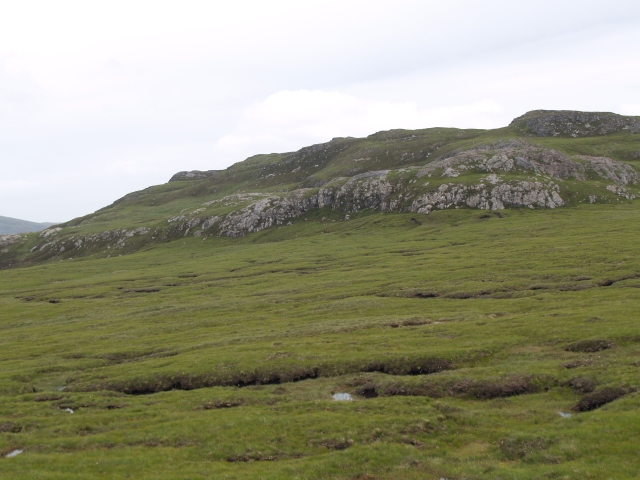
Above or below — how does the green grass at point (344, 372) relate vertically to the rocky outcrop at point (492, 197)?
below

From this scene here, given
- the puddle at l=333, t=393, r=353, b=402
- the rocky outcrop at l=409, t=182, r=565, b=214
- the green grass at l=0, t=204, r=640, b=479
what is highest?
the rocky outcrop at l=409, t=182, r=565, b=214

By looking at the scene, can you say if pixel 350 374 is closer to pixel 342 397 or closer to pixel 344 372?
pixel 344 372

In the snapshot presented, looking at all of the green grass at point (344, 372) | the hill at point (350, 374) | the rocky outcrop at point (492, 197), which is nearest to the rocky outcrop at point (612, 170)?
the rocky outcrop at point (492, 197)

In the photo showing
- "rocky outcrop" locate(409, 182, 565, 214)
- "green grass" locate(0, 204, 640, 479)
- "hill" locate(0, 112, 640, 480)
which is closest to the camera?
"green grass" locate(0, 204, 640, 479)

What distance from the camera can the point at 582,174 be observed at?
18900cm

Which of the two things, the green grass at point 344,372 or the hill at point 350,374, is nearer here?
the green grass at point 344,372

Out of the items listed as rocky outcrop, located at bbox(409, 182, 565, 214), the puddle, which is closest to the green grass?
the puddle

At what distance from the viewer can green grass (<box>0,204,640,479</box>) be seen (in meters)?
26.1

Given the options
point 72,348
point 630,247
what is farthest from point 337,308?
point 630,247

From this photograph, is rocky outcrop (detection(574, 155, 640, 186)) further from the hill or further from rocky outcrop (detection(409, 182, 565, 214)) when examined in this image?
the hill

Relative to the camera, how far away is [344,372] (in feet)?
146

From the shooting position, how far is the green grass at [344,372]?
2609 cm

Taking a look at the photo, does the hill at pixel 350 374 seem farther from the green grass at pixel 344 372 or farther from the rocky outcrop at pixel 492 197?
the rocky outcrop at pixel 492 197

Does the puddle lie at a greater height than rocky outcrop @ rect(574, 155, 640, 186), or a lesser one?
lesser
